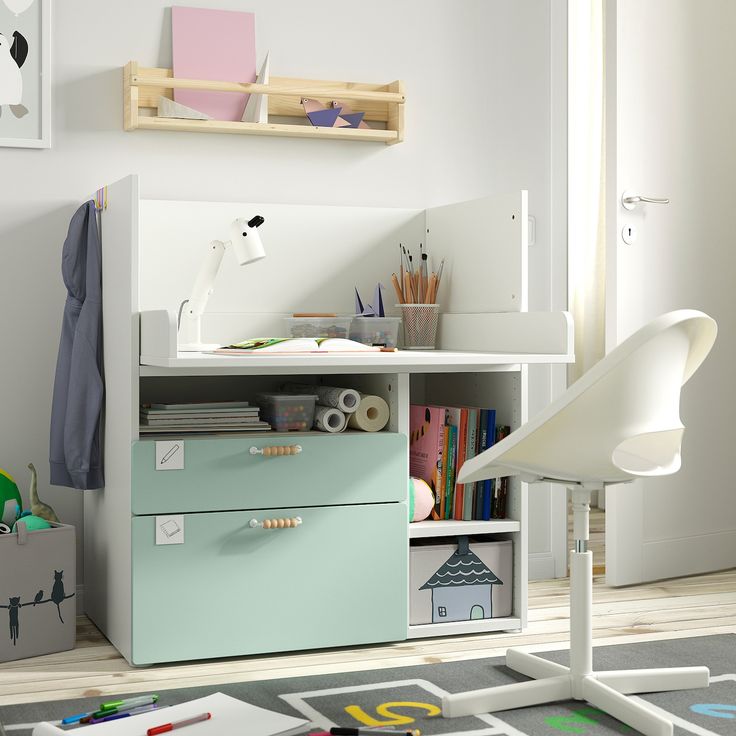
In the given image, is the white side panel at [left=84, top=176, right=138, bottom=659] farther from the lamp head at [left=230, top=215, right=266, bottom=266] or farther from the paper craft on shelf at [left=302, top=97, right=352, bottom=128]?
the paper craft on shelf at [left=302, top=97, right=352, bottom=128]

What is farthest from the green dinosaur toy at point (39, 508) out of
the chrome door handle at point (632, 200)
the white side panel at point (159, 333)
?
the chrome door handle at point (632, 200)

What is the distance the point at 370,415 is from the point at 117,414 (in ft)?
1.90

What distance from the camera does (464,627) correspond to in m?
2.59

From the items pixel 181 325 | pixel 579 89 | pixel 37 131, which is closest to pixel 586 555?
pixel 181 325

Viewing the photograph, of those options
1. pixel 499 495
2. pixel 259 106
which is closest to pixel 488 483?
pixel 499 495

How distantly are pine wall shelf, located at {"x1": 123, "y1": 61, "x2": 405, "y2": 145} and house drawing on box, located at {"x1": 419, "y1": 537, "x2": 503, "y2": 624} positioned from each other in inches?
43.6

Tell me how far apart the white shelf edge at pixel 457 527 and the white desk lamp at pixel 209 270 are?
0.66m

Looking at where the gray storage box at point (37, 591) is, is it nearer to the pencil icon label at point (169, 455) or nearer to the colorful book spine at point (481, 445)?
the pencil icon label at point (169, 455)

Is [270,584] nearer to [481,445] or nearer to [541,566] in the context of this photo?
[481,445]

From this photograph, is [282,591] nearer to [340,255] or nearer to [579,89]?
[340,255]

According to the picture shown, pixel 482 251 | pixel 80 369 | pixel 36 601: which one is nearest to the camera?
pixel 36 601

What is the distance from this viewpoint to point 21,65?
2697mm

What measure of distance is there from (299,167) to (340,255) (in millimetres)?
263

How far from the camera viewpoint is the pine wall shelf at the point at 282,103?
8.89 ft
